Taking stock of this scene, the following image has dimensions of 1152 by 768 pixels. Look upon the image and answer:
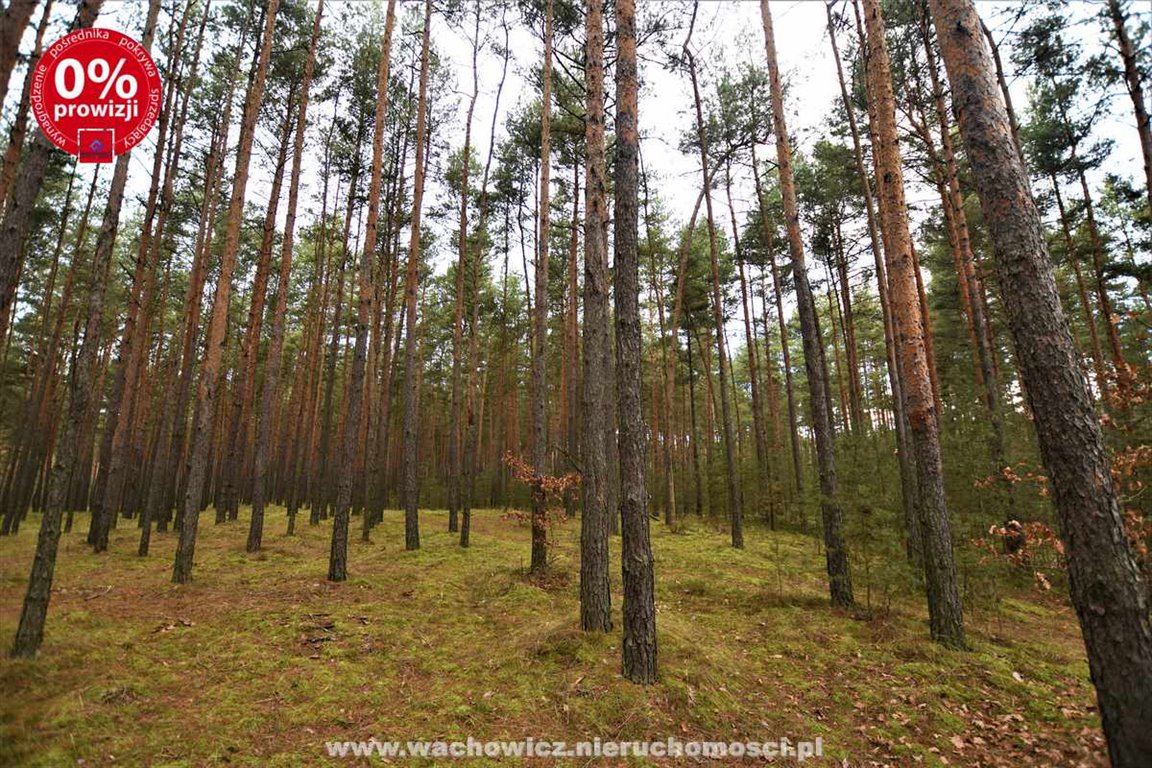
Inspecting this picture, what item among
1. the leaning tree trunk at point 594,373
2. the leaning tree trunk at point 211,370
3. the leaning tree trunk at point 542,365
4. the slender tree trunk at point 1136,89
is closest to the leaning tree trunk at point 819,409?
the leaning tree trunk at point 594,373

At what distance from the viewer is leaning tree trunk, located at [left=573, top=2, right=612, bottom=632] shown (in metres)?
6.38

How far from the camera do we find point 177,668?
205 inches

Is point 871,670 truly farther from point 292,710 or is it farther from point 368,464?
point 368,464

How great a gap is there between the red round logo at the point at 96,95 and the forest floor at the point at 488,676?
5.05 meters

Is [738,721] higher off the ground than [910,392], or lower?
lower

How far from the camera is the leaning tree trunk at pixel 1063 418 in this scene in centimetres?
278

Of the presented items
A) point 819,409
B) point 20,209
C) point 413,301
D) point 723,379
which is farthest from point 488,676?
point 723,379

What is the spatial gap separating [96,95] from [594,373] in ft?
20.0

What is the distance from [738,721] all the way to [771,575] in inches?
276

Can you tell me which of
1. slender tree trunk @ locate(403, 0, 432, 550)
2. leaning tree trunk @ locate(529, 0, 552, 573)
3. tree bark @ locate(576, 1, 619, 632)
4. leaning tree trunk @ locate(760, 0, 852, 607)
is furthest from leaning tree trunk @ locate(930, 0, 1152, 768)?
slender tree trunk @ locate(403, 0, 432, 550)

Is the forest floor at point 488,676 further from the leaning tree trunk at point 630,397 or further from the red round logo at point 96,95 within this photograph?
the red round logo at point 96,95

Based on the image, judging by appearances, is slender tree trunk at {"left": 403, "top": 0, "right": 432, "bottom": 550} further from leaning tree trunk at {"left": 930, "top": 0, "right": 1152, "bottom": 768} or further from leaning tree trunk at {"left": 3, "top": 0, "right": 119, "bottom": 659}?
leaning tree trunk at {"left": 930, "top": 0, "right": 1152, "bottom": 768}

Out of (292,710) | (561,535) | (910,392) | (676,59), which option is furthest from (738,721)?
(676,59)

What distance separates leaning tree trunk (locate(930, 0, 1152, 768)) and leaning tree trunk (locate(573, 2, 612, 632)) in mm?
4097
